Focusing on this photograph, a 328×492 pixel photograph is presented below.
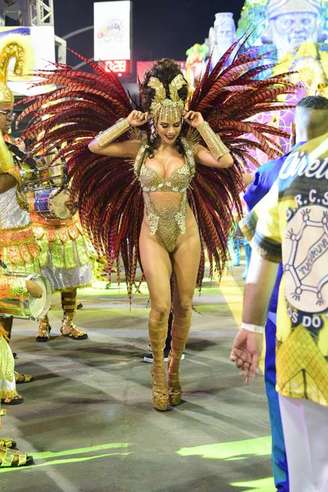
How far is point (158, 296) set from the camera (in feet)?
13.1

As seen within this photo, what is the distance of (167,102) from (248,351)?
90.9 inches

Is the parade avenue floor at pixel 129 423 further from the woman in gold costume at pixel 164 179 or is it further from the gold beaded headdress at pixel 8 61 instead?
the gold beaded headdress at pixel 8 61

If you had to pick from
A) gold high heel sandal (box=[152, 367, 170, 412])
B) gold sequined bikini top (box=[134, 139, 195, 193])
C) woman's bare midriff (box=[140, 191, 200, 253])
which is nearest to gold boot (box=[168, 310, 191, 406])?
gold high heel sandal (box=[152, 367, 170, 412])

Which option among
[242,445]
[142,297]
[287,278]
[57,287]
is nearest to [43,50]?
[142,297]

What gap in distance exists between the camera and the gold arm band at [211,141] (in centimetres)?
404

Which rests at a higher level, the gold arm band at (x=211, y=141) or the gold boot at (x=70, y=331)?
the gold arm band at (x=211, y=141)

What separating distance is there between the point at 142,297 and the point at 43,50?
8189 millimetres

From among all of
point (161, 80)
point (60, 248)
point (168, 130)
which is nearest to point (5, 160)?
point (168, 130)

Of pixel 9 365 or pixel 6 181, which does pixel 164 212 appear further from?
pixel 9 365

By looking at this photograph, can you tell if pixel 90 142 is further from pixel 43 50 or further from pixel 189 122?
pixel 43 50

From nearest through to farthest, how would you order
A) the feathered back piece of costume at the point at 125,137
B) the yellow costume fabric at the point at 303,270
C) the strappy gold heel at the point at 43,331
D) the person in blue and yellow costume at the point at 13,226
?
the yellow costume fabric at the point at 303,270 < the person in blue and yellow costume at the point at 13,226 < the feathered back piece of costume at the point at 125,137 < the strappy gold heel at the point at 43,331

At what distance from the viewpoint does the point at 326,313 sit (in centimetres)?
177

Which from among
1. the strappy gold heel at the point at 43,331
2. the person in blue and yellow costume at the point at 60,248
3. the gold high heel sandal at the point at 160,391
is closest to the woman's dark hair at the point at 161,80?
the gold high heel sandal at the point at 160,391

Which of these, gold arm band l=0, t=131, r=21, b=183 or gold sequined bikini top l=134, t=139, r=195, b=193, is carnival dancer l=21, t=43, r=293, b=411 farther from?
gold arm band l=0, t=131, r=21, b=183
